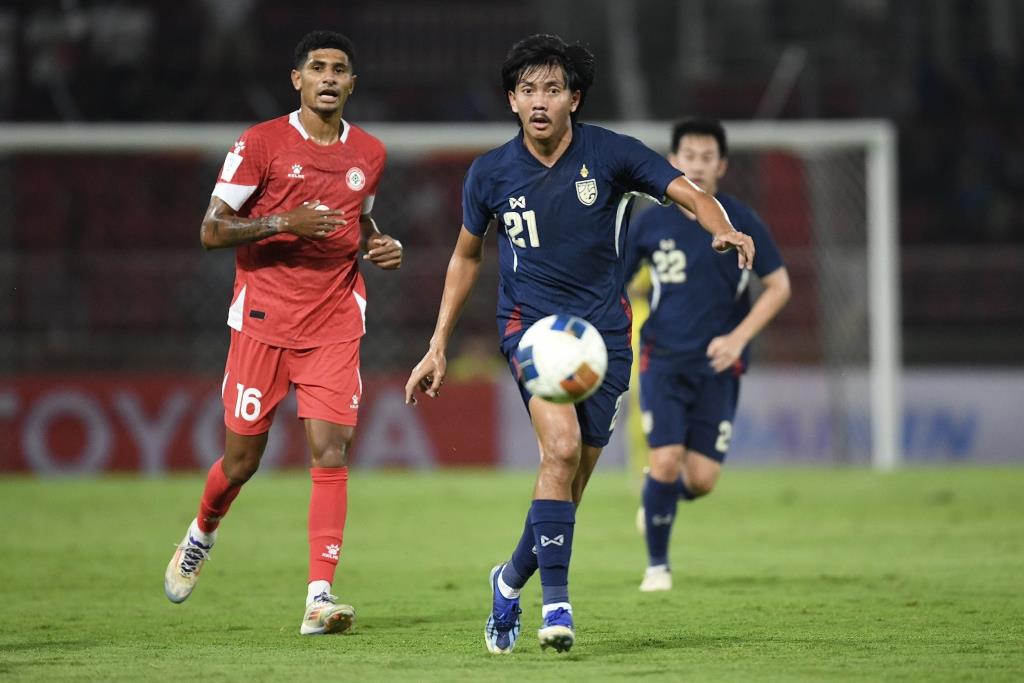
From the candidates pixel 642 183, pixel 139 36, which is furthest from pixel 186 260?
pixel 642 183

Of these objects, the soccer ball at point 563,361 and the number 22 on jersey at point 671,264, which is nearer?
the soccer ball at point 563,361

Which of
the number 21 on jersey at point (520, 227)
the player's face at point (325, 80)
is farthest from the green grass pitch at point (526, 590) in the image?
the player's face at point (325, 80)

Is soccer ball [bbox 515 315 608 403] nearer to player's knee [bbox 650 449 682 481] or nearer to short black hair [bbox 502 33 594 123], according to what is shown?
short black hair [bbox 502 33 594 123]

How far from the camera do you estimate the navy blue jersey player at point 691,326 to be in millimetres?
8188

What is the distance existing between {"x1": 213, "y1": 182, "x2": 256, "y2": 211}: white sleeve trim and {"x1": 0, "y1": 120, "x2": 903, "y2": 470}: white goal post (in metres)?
9.01

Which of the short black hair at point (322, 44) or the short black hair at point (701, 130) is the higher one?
the short black hair at point (322, 44)

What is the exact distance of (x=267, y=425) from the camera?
6.99m

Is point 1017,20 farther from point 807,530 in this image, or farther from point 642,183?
point 642,183

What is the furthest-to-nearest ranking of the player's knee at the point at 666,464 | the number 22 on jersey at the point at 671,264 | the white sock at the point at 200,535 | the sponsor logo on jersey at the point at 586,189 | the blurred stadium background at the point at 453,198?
1. the blurred stadium background at the point at 453,198
2. the number 22 on jersey at the point at 671,264
3. the player's knee at the point at 666,464
4. the white sock at the point at 200,535
5. the sponsor logo on jersey at the point at 586,189

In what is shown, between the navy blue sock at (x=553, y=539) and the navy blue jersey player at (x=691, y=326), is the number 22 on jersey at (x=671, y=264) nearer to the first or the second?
the navy blue jersey player at (x=691, y=326)

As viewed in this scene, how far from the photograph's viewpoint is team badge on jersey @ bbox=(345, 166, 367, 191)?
7.05m

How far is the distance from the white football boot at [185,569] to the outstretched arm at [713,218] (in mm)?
2951

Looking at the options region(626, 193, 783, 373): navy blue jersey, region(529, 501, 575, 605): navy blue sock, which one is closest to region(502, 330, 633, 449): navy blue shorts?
region(529, 501, 575, 605): navy blue sock

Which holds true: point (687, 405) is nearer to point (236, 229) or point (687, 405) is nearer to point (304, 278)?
point (304, 278)
